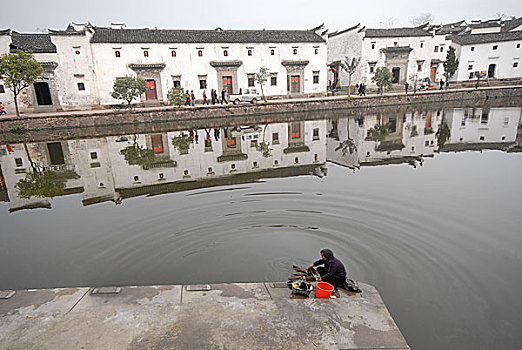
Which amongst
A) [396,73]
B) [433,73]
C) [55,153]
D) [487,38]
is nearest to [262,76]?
[396,73]

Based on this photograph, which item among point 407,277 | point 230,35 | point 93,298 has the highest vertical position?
point 230,35

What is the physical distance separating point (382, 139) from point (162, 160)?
35.3 ft

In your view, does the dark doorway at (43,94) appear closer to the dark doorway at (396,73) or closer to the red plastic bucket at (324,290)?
the red plastic bucket at (324,290)

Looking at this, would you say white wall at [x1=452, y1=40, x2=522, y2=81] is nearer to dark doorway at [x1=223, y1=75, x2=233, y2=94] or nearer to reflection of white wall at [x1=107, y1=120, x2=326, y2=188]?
dark doorway at [x1=223, y1=75, x2=233, y2=94]

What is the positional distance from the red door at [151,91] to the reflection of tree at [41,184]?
58.5 feet

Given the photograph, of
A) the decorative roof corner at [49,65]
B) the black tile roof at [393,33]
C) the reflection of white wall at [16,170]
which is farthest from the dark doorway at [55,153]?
the black tile roof at [393,33]

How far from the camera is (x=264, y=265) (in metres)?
5.70

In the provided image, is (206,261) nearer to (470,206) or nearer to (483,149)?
(470,206)

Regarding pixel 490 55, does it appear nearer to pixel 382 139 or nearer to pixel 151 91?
pixel 382 139

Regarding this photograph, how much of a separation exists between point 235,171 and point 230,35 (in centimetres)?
2302

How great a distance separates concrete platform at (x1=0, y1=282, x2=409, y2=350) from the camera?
11.4ft

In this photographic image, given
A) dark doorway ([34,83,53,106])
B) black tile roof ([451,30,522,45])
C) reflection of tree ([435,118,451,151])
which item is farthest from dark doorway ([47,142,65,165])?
black tile roof ([451,30,522,45])

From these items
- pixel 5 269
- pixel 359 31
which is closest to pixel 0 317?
pixel 5 269

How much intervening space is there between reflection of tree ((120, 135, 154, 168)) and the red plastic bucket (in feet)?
32.9
